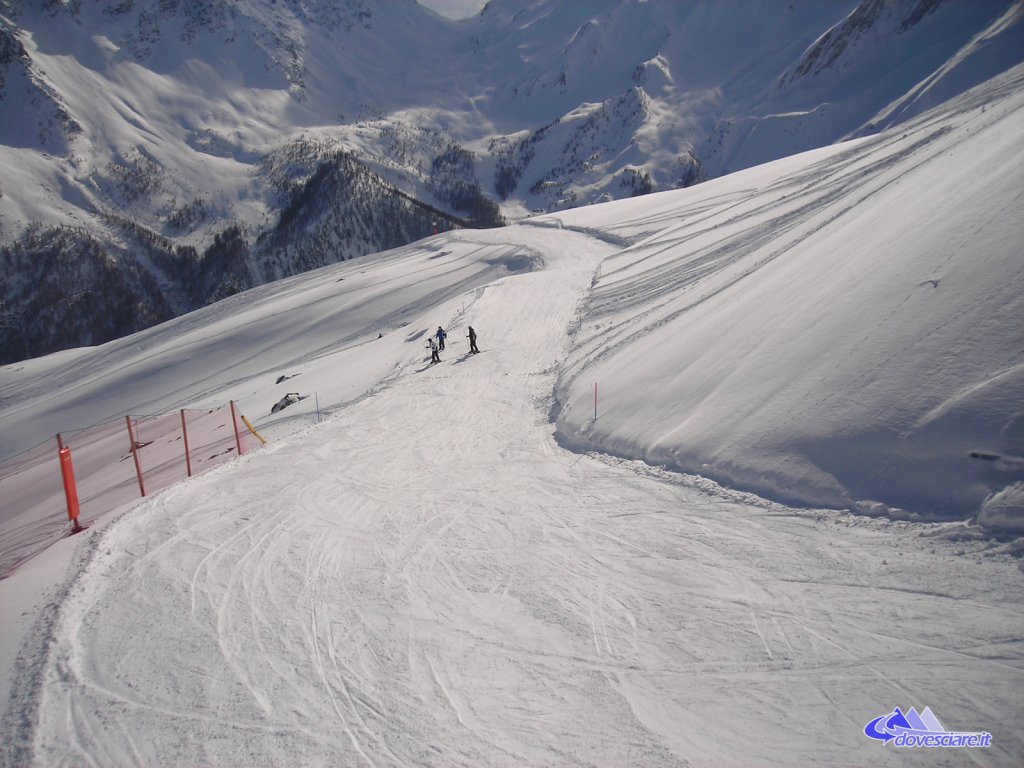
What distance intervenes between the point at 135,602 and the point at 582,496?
21.4ft

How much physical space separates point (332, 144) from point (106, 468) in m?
178

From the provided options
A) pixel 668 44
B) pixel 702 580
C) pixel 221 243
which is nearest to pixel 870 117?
pixel 668 44

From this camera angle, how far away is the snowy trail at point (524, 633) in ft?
16.9

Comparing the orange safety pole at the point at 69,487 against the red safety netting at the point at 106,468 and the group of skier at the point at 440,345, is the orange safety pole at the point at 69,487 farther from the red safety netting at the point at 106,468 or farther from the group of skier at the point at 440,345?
the group of skier at the point at 440,345

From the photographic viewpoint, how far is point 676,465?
9.59m

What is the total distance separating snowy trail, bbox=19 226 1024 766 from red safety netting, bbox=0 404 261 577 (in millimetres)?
2707

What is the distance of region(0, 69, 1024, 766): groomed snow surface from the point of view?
17.4 feet

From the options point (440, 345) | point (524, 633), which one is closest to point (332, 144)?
point (440, 345)

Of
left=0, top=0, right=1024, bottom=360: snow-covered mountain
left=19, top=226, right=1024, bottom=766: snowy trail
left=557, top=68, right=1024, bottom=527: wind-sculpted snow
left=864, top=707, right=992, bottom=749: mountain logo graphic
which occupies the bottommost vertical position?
left=864, top=707, right=992, bottom=749: mountain logo graphic

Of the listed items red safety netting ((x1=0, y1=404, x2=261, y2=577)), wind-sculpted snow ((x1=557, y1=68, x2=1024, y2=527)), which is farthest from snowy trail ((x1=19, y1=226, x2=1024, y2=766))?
red safety netting ((x1=0, y1=404, x2=261, y2=577))

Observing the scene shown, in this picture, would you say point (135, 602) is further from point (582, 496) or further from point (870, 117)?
point (870, 117)

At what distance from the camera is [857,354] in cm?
920

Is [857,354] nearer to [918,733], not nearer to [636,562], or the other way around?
[636,562]

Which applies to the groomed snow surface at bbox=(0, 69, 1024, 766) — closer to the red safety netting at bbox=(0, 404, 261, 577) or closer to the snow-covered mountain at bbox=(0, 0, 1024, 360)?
the red safety netting at bbox=(0, 404, 261, 577)
